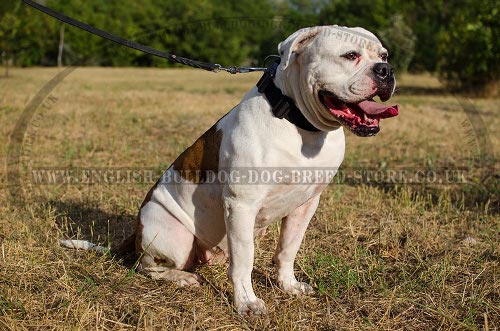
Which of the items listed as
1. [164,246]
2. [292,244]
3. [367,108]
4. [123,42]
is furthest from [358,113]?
[123,42]

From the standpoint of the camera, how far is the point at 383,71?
2.69 m

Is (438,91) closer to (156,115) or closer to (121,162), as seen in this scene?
(156,115)

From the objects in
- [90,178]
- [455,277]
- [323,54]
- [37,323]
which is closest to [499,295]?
[455,277]

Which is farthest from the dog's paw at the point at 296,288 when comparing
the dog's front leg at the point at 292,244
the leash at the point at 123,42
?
the leash at the point at 123,42

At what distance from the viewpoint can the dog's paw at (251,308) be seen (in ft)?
9.39

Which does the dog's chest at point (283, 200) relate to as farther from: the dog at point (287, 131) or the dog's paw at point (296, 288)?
the dog's paw at point (296, 288)

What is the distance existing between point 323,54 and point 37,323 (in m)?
1.97

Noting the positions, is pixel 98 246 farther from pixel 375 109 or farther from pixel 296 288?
pixel 375 109

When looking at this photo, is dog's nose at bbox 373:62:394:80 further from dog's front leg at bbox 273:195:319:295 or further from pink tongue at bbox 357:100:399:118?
dog's front leg at bbox 273:195:319:295

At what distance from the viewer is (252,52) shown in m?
34.8

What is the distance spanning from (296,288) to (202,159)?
97 centimetres

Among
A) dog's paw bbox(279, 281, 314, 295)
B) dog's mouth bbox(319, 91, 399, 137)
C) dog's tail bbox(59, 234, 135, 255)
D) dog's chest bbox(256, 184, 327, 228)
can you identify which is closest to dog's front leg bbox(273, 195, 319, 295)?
dog's paw bbox(279, 281, 314, 295)

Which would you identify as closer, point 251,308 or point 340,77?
point 340,77

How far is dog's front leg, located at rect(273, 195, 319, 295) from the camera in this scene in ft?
10.6
